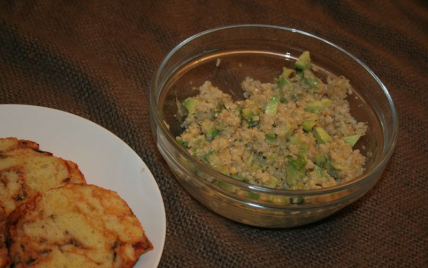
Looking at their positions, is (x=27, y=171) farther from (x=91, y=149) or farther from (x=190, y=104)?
(x=190, y=104)

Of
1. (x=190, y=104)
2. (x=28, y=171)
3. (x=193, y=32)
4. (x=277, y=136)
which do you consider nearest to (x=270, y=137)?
(x=277, y=136)

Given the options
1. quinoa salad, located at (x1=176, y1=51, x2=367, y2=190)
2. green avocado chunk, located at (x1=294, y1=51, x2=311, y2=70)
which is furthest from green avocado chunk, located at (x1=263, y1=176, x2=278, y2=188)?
green avocado chunk, located at (x1=294, y1=51, x2=311, y2=70)

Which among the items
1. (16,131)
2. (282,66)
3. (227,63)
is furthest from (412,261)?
(16,131)

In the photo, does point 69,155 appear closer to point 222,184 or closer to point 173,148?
point 173,148

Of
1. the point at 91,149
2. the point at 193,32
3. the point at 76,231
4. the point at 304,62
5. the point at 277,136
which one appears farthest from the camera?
the point at 193,32

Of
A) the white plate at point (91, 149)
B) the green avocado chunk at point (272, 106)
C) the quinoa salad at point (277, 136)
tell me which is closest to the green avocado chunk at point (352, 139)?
the quinoa salad at point (277, 136)
